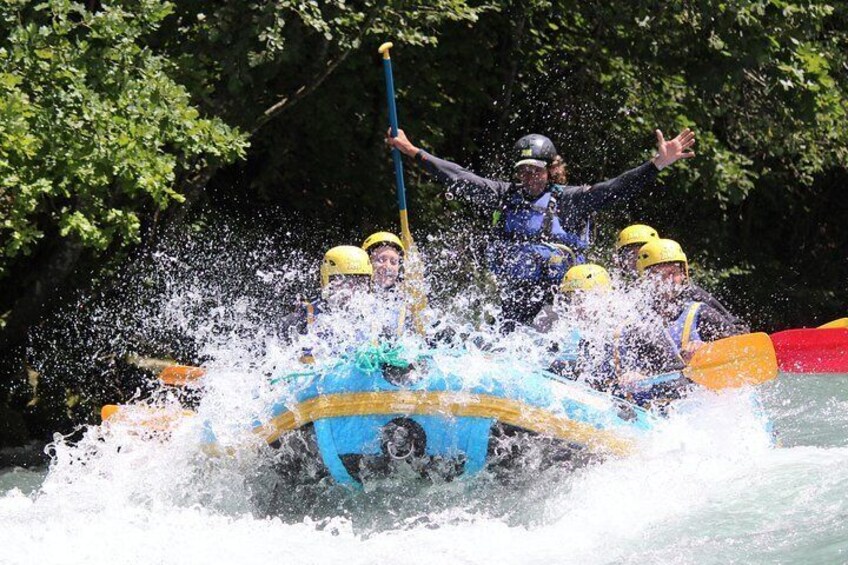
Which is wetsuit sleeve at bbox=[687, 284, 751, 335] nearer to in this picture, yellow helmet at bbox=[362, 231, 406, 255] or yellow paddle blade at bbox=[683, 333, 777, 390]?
yellow paddle blade at bbox=[683, 333, 777, 390]

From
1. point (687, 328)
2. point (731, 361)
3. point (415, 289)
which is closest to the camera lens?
point (731, 361)

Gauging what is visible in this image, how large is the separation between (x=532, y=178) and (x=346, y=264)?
1.40m

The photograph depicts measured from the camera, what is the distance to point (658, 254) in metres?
7.13

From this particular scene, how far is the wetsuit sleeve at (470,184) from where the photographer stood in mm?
7715

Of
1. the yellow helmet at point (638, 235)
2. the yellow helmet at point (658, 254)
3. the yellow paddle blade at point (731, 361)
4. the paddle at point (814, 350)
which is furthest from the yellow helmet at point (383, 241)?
the paddle at point (814, 350)

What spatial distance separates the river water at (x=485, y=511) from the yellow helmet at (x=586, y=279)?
0.76 m

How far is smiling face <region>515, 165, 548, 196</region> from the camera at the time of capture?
24.8 ft

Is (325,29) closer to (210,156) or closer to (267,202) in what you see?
(210,156)

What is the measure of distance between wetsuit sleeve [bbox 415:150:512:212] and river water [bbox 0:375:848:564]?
1.66 meters

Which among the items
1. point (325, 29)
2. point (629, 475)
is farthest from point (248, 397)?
point (325, 29)

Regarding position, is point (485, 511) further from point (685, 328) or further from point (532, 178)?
point (532, 178)

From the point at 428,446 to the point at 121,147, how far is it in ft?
9.71

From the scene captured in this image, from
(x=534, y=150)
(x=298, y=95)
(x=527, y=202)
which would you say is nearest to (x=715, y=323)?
(x=527, y=202)

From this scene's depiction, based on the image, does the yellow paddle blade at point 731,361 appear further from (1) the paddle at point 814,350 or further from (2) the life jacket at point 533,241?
(2) the life jacket at point 533,241
